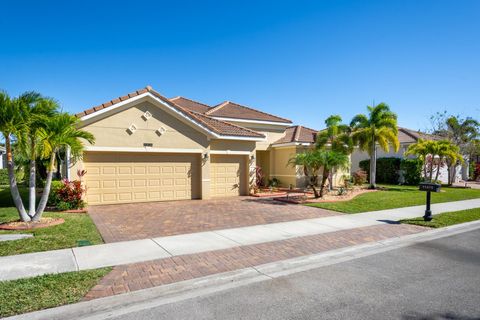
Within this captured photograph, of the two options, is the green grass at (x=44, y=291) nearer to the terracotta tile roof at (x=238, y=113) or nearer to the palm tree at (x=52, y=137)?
the palm tree at (x=52, y=137)

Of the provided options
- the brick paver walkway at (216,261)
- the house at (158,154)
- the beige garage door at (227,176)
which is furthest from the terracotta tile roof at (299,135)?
the brick paver walkway at (216,261)

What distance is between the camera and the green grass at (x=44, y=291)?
4234mm

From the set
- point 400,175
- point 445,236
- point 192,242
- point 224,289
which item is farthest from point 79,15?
point 400,175

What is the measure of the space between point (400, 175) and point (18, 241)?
87.6ft

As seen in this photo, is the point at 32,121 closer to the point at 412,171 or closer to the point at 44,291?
the point at 44,291

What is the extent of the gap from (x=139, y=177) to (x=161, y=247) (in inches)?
305

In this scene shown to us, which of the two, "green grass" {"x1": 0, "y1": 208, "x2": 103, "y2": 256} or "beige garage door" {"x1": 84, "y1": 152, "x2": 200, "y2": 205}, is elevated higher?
"beige garage door" {"x1": 84, "y1": 152, "x2": 200, "y2": 205}

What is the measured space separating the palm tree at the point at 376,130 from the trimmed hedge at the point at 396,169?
540 cm

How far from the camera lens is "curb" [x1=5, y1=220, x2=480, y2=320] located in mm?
4215

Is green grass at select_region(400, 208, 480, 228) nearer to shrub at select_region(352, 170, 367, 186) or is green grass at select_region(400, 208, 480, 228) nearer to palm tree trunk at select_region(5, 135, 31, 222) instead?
shrub at select_region(352, 170, 367, 186)

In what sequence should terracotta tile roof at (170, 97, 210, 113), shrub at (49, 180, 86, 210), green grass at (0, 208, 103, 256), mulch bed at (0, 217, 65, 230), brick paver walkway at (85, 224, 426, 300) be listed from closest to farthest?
brick paver walkway at (85, 224, 426, 300)
green grass at (0, 208, 103, 256)
mulch bed at (0, 217, 65, 230)
shrub at (49, 180, 86, 210)
terracotta tile roof at (170, 97, 210, 113)

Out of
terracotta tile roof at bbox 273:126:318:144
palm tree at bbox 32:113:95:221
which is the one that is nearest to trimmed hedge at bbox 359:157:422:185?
terracotta tile roof at bbox 273:126:318:144

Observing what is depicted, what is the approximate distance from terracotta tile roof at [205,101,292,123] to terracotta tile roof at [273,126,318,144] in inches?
43.7

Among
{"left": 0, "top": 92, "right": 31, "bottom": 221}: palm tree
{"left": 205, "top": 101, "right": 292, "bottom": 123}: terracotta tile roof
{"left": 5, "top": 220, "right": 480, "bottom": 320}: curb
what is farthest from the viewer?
{"left": 205, "top": 101, "right": 292, "bottom": 123}: terracotta tile roof
